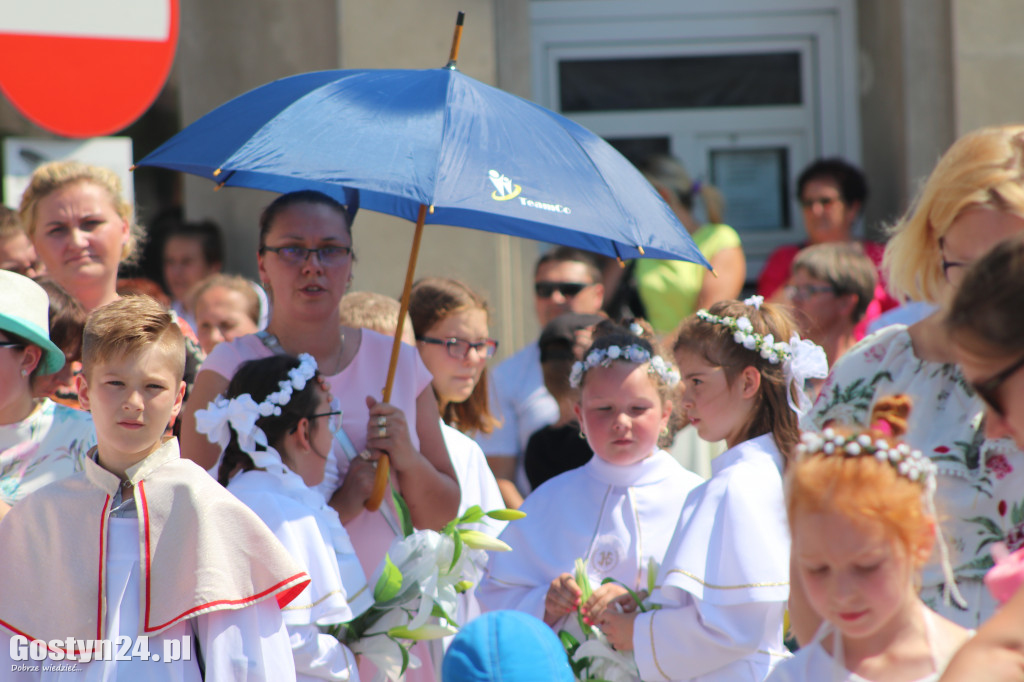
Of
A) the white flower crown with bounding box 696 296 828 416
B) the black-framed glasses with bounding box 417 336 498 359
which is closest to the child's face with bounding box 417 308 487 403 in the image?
the black-framed glasses with bounding box 417 336 498 359

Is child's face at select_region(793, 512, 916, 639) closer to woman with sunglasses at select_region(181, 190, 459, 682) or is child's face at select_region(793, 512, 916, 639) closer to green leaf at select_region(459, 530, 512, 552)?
green leaf at select_region(459, 530, 512, 552)

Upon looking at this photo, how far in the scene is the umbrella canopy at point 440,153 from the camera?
3.05 metres

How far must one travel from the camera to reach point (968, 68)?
20.9ft

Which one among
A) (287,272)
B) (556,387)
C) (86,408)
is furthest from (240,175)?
(556,387)

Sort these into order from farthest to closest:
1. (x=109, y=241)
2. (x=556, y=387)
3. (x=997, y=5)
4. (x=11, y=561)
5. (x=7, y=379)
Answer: (x=997, y=5) → (x=556, y=387) → (x=109, y=241) → (x=7, y=379) → (x=11, y=561)

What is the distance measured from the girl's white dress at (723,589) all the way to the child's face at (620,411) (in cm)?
55

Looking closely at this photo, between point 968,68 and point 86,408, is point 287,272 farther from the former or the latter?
point 968,68

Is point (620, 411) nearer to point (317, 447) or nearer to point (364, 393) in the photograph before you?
point (364, 393)

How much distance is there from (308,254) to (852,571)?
77.3 inches

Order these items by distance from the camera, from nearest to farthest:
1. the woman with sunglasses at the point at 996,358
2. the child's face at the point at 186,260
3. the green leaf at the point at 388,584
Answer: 1. the woman with sunglasses at the point at 996,358
2. the green leaf at the point at 388,584
3. the child's face at the point at 186,260

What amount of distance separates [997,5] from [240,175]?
4625 millimetres

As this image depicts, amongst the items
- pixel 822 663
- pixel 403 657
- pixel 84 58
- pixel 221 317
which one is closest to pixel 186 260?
pixel 221 317

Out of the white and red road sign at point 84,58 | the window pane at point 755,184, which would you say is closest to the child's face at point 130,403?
the white and red road sign at point 84,58

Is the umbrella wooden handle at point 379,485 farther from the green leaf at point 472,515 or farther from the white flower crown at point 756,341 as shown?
the white flower crown at point 756,341
